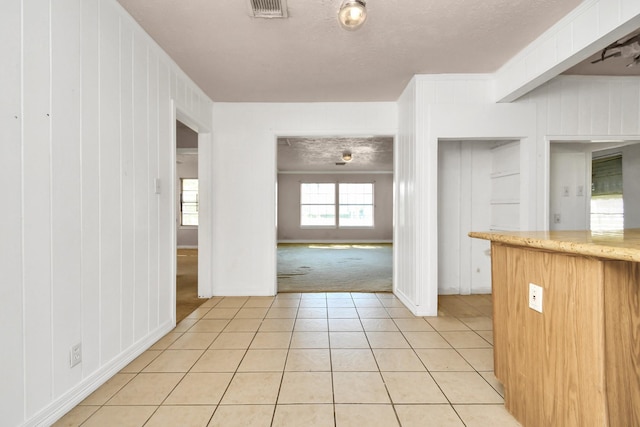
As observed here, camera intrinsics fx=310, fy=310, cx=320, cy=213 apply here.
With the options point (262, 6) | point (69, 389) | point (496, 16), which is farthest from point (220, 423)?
point (496, 16)

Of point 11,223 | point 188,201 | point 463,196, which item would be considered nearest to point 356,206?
point 188,201

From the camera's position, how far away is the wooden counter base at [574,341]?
3.67ft

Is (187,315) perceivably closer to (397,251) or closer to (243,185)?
(243,185)

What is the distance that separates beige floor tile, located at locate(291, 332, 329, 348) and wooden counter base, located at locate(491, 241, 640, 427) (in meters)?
1.35

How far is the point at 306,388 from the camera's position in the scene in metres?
1.88

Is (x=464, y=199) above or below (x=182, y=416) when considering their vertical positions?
above

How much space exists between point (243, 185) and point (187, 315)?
1653 millimetres

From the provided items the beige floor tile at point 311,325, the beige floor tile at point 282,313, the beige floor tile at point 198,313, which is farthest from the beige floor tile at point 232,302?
the beige floor tile at point 311,325

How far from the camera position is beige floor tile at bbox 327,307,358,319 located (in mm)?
3180

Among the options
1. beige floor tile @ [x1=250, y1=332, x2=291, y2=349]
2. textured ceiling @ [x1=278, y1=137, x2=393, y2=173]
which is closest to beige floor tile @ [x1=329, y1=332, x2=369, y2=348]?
beige floor tile @ [x1=250, y1=332, x2=291, y2=349]

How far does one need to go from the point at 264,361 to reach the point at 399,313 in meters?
1.61

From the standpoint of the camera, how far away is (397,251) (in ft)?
13.0

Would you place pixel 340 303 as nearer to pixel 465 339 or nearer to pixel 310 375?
pixel 465 339

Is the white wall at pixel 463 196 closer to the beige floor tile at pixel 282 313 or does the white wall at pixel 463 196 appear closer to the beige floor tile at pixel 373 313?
the beige floor tile at pixel 373 313
